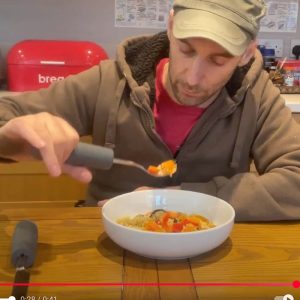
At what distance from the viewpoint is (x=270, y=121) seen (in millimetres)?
1293

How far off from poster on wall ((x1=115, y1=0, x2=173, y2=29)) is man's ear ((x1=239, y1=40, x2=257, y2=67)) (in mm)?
1195

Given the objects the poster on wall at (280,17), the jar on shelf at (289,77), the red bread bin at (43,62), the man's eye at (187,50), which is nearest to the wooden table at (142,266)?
the man's eye at (187,50)

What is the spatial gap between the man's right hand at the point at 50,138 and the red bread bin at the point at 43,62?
4.24 feet

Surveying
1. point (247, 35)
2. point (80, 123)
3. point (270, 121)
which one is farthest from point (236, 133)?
point (80, 123)

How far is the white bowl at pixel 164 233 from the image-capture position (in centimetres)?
75

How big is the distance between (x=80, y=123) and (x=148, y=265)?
26.0 inches

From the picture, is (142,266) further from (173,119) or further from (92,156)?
(173,119)

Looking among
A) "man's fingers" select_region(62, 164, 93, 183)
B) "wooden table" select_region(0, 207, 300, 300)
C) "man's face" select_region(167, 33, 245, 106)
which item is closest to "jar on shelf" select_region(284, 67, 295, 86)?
"man's face" select_region(167, 33, 245, 106)

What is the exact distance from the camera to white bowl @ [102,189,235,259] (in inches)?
29.7

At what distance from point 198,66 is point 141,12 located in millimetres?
1406

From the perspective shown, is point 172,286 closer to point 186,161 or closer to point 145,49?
point 186,161

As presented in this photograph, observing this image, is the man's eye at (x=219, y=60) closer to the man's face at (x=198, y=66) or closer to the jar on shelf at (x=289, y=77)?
the man's face at (x=198, y=66)

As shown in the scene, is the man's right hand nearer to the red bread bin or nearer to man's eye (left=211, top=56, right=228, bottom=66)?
man's eye (left=211, top=56, right=228, bottom=66)

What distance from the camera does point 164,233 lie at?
75 cm
